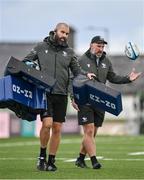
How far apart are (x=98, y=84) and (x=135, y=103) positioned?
5070 cm

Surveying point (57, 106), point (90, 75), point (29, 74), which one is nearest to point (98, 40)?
point (90, 75)

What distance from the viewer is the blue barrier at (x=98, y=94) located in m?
12.8

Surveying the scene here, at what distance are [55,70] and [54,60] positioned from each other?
154 millimetres

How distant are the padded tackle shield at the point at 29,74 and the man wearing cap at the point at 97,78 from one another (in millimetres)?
1013

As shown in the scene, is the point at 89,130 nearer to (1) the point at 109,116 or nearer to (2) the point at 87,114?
(2) the point at 87,114

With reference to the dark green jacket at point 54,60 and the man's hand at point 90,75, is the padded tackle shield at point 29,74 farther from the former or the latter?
the man's hand at point 90,75

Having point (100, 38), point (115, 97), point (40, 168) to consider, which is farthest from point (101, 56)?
point (40, 168)

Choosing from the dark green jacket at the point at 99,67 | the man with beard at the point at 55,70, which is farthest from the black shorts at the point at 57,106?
the dark green jacket at the point at 99,67

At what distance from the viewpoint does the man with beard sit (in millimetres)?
12805

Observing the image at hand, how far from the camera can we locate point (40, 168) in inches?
508

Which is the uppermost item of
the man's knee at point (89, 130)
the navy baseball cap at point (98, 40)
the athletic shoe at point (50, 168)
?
the navy baseball cap at point (98, 40)

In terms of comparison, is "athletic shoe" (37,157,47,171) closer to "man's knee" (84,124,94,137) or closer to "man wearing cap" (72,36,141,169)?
"man wearing cap" (72,36,141,169)

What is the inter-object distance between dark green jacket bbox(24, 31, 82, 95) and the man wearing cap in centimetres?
62

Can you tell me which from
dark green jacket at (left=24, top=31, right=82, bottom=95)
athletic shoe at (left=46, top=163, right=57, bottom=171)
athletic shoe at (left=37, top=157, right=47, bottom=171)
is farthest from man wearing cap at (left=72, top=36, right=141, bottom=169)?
athletic shoe at (left=37, top=157, right=47, bottom=171)
